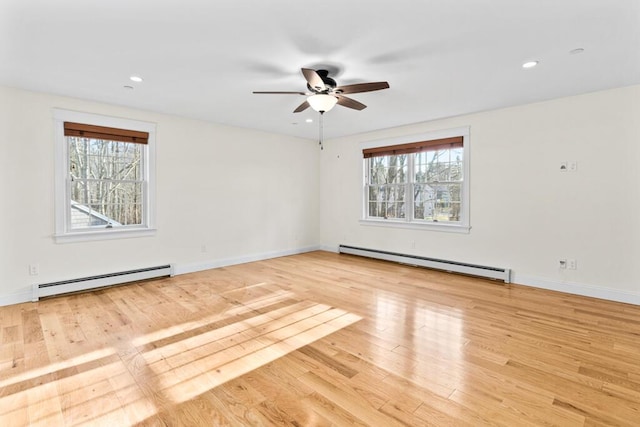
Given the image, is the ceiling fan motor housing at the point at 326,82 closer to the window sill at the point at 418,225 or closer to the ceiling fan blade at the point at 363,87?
the ceiling fan blade at the point at 363,87

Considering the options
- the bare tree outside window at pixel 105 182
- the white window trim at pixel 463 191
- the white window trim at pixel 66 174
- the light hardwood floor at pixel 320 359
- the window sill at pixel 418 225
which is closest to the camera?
the light hardwood floor at pixel 320 359

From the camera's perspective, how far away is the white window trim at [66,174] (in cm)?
403

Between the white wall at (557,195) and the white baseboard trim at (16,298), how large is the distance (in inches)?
233

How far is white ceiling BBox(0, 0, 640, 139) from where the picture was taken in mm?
2232

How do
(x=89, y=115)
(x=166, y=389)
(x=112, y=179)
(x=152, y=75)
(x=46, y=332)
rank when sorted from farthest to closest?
(x=112, y=179)
(x=89, y=115)
(x=152, y=75)
(x=46, y=332)
(x=166, y=389)

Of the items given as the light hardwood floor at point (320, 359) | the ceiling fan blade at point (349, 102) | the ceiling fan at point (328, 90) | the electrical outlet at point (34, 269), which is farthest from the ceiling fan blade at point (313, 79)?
the electrical outlet at point (34, 269)

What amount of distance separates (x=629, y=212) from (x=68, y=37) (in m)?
6.25

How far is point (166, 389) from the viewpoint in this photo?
2.12 metres

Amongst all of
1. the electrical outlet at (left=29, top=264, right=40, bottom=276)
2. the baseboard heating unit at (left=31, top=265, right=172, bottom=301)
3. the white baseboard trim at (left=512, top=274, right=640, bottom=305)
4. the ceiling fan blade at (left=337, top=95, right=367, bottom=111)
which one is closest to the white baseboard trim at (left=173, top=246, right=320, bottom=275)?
the baseboard heating unit at (left=31, top=265, right=172, bottom=301)

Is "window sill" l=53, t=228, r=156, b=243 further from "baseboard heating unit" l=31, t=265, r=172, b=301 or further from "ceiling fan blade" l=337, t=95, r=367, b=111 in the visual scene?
"ceiling fan blade" l=337, t=95, r=367, b=111

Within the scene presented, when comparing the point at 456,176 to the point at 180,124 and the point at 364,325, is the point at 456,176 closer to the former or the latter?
the point at 364,325

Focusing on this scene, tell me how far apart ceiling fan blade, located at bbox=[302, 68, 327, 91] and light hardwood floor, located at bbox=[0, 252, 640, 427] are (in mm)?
2422

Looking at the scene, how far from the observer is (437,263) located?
213 inches

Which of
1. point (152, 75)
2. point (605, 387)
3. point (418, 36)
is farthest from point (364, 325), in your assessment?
point (152, 75)
